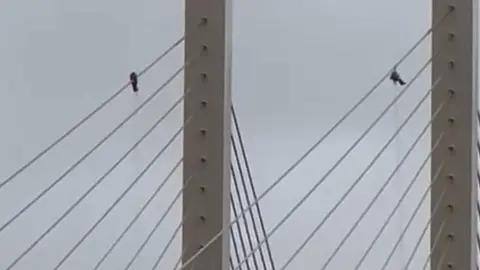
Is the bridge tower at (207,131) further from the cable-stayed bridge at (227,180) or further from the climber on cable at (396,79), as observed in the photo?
the climber on cable at (396,79)

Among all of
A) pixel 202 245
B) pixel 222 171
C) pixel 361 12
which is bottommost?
pixel 202 245

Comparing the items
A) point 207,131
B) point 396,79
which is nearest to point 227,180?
point 207,131

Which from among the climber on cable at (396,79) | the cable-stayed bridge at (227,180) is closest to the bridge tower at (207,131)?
the cable-stayed bridge at (227,180)

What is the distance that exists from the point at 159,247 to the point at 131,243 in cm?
9

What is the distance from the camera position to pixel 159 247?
A: 117 inches

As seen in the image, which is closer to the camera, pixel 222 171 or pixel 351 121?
pixel 222 171

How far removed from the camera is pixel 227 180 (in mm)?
1569

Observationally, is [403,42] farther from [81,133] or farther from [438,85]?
[438,85]

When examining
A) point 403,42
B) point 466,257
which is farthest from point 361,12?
point 466,257

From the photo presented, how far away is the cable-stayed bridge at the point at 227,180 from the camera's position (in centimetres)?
158

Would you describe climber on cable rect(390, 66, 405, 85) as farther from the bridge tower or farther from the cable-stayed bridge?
the bridge tower

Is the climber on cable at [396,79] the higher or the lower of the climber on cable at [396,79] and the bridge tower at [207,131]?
the higher

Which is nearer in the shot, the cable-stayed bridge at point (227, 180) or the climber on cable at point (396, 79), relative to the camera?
the cable-stayed bridge at point (227, 180)

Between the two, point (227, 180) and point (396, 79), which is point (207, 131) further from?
point (396, 79)
